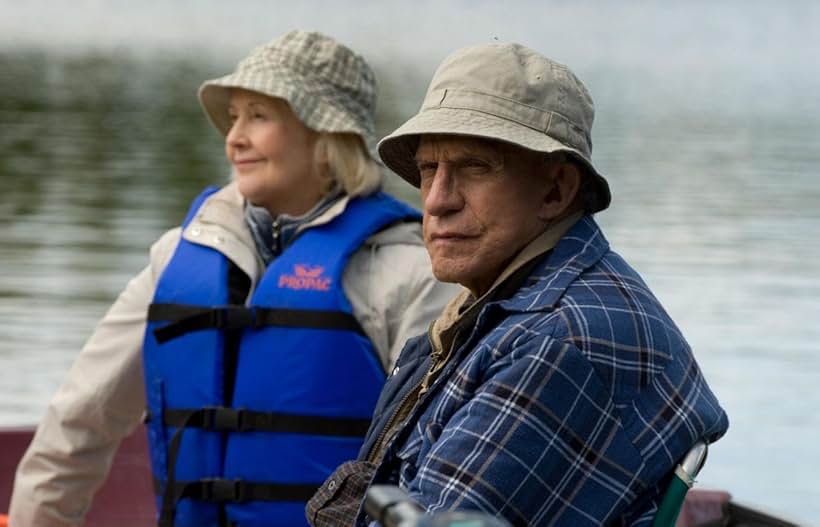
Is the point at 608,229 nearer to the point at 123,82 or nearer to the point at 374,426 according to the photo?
the point at 374,426

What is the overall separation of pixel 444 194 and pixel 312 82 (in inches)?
54.8

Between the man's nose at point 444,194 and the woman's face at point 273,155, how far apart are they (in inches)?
51.4

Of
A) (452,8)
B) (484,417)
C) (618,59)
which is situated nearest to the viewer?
(484,417)

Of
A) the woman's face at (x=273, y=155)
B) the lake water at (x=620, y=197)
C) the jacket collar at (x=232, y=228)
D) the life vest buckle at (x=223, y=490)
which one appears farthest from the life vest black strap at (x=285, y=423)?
the lake water at (x=620, y=197)

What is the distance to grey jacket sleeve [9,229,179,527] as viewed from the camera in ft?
12.4

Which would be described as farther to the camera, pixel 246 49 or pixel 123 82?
pixel 246 49

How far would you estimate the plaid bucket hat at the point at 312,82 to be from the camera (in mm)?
3654

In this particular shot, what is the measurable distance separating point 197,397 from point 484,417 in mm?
1589

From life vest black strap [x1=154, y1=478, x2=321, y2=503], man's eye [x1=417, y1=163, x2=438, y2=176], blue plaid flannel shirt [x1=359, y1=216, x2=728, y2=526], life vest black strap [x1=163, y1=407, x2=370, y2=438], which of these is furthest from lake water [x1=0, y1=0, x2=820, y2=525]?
blue plaid flannel shirt [x1=359, y1=216, x2=728, y2=526]

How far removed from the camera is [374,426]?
2.50 m

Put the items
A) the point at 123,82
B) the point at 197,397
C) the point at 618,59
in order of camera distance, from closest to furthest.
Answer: the point at 197,397 → the point at 123,82 → the point at 618,59

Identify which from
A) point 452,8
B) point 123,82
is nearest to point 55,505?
point 123,82

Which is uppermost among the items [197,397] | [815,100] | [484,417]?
[484,417]

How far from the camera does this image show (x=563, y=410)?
7.04ft
